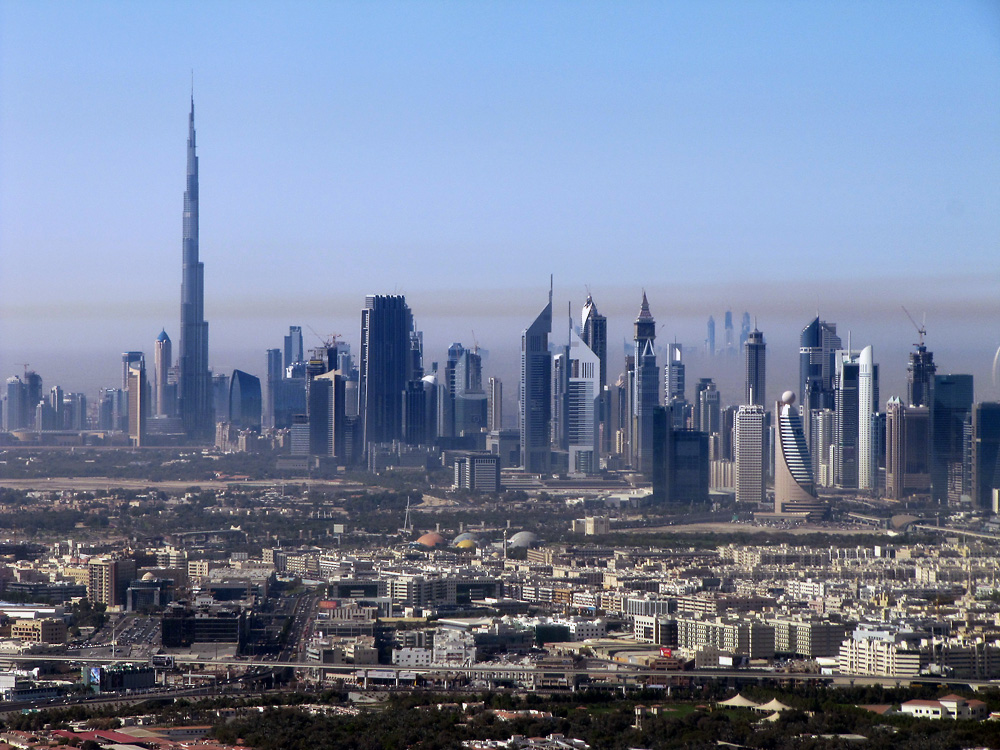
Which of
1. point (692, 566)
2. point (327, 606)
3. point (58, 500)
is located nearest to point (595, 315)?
point (58, 500)

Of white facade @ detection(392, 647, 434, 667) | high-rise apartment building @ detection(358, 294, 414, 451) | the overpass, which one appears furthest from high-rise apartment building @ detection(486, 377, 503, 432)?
the overpass

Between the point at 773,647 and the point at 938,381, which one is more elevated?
the point at 938,381

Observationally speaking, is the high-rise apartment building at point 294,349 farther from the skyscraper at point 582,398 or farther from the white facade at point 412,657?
the white facade at point 412,657

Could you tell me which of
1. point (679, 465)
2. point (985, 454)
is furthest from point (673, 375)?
point (985, 454)

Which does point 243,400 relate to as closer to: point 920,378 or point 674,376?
point 674,376

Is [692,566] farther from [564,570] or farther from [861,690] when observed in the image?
[861,690]

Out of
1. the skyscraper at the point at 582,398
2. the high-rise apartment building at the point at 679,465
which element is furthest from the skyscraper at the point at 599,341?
the high-rise apartment building at the point at 679,465
